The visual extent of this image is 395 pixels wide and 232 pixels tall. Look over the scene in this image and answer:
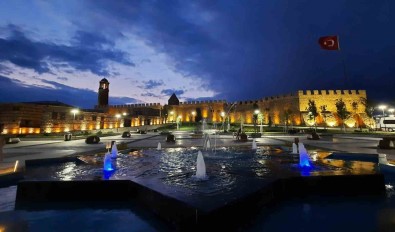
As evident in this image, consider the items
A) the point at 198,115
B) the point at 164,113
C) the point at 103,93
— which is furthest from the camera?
the point at 198,115

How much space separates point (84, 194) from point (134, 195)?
1.10 m

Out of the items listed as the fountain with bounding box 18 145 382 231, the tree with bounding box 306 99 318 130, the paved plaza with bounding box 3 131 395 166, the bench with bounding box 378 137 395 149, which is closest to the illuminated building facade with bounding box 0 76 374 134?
the tree with bounding box 306 99 318 130

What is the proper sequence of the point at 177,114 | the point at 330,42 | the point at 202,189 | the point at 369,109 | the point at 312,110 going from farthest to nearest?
the point at 177,114 → the point at 312,110 → the point at 369,109 → the point at 330,42 → the point at 202,189

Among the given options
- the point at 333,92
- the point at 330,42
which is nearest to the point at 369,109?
the point at 333,92

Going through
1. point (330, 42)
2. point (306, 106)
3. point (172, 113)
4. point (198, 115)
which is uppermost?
point (330, 42)

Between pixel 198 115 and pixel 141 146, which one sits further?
pixel 198 115

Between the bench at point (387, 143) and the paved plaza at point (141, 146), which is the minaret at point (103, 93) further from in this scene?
the bench at point (387, 143)

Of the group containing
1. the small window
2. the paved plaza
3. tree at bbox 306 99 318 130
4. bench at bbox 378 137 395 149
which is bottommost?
the paved plaza

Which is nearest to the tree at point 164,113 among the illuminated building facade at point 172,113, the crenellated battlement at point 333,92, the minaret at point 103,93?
the illuminated building facade at point 172,113

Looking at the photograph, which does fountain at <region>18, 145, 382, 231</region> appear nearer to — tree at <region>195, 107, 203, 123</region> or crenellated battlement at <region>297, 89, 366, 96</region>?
crenellated battlement at <region>297, 89, 366, 96</region>

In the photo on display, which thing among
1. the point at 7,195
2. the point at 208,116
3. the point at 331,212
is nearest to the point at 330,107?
the point at 208,116

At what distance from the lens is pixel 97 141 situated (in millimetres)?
17422

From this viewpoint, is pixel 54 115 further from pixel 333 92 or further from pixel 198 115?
pixel 333 92

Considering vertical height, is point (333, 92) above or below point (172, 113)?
above
